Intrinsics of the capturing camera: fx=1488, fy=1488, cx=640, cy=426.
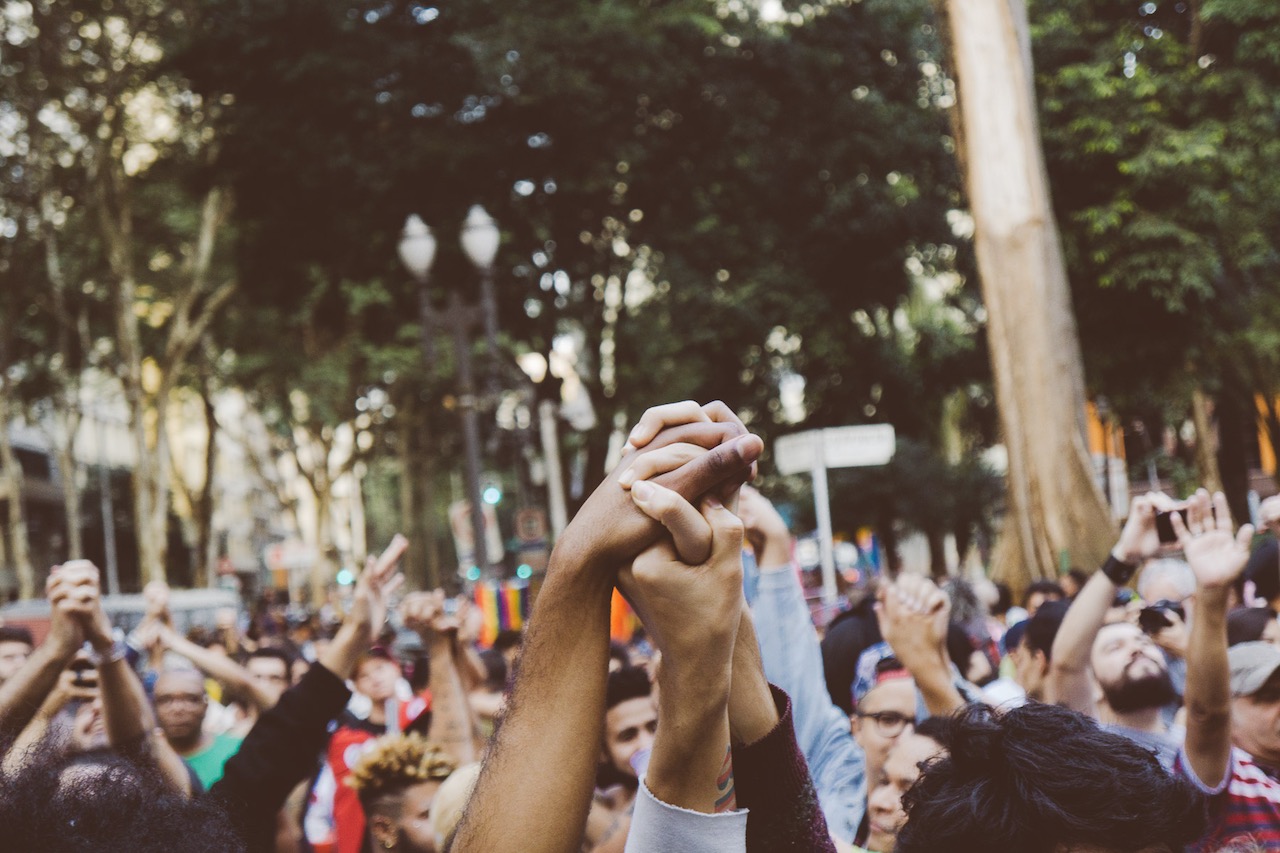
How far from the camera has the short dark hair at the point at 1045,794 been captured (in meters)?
2.06

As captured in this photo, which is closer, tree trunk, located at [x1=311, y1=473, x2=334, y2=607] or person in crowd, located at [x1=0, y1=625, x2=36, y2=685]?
person in crowd, located at [x1=0, y1=625, x2=36, y2=685]

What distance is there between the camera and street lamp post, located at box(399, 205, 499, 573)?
48.4 ft

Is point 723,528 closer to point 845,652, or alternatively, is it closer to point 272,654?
point 845,652

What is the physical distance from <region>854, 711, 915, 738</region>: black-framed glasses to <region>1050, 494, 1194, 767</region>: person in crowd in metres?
0.43

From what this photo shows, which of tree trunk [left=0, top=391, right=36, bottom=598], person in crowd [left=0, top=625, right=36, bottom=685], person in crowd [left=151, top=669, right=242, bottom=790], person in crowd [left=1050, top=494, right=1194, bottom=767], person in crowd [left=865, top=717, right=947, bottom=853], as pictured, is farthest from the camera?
tree trunk [left=0, top=391, right=36, bottom=598]

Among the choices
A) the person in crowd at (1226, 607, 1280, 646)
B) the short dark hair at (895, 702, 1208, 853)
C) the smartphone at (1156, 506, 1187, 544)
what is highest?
the smartphone at (1156, 506, 1187, 544)

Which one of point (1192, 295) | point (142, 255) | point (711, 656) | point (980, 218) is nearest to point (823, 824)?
point (711, 656)

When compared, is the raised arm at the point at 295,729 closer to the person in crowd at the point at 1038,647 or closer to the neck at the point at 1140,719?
the neck at the point at 1140,719

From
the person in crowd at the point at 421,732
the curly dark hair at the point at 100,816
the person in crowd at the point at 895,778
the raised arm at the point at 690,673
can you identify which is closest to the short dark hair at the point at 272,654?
the person in crowd at the point at 421,732

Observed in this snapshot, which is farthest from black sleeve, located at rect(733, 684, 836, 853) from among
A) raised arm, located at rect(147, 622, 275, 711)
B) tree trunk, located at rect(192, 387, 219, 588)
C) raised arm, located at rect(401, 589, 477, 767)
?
tree trunk, located at rect(192, 387, 219, 588)

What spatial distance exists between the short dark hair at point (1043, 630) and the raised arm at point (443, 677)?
1.86 metres

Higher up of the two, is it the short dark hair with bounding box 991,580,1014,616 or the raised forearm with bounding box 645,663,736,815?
the raised forearm with bounding box 645,663,736,815

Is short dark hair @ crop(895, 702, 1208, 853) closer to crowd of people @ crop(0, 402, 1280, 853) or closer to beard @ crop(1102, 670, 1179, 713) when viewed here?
crowd of people @ crop(0, 402, 1280, 853)

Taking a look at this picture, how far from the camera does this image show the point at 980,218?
13.5 metres
